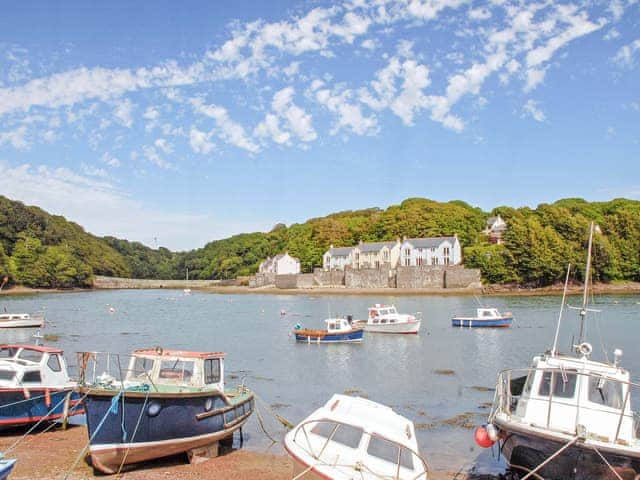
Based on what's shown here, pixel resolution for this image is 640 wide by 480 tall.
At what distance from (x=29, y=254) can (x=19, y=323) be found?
107m

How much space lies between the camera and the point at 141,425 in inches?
564

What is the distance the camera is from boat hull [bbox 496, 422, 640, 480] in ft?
38.6

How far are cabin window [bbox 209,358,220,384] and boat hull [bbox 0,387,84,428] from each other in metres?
4.00

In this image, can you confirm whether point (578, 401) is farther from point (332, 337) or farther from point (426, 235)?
point (426, 235)

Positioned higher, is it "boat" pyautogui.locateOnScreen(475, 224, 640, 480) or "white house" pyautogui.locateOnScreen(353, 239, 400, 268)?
"white house" pyautogui.locateOnScreen(353, 239, 400, 268)

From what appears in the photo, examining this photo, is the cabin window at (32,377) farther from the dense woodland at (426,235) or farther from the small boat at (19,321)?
the dense woodland at (426,235)

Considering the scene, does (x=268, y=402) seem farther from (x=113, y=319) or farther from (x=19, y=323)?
(x=113, y=319)

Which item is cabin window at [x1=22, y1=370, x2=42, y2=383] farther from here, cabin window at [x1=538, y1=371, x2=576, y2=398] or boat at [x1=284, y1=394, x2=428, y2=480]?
cabin window at [x1=538, y1=371, x2=576, y2=398]

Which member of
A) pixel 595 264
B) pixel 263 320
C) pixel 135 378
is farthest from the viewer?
pixel 595 264

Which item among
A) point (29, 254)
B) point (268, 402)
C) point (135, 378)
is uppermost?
point (29, 254)

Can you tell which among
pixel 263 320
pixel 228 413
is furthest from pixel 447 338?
pixel 228 413

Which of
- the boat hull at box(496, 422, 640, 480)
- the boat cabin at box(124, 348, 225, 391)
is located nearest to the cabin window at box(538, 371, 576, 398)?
the boat hull at box(496, 422, 640, 480)

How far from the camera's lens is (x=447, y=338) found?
157 ft

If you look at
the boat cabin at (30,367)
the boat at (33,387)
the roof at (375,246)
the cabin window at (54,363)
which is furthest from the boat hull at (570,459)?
the roof at (375,246)
